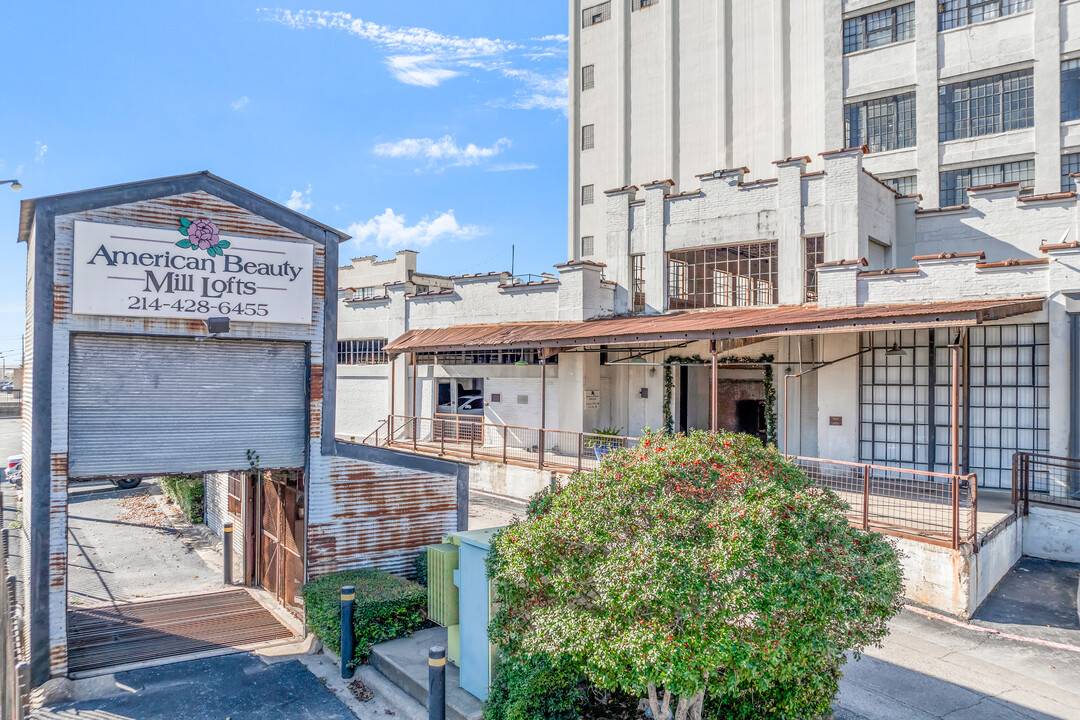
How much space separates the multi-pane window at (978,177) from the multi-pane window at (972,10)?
4.22 metres

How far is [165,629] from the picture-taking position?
1056cm

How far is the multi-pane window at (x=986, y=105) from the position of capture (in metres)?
20.0

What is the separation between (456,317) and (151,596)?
43.8ft

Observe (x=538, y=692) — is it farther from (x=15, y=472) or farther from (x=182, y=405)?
(x=15, y=472)

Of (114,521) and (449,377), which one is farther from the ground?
(449,377)

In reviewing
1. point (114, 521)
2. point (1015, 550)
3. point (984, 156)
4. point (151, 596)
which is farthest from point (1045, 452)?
point (114, 521)

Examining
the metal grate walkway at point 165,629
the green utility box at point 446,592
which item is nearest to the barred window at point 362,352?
the metal grate walkway at point 165,629

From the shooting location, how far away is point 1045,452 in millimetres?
14430

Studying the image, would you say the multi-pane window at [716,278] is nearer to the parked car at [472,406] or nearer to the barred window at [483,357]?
the barred window at [483,357]

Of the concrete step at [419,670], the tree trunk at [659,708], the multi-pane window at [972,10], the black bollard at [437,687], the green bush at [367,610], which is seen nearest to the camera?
the tree trunk at [659,708]

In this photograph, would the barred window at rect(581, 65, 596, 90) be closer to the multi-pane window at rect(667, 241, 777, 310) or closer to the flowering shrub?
the multi-pane window at rect(667, 241, 777, 310)

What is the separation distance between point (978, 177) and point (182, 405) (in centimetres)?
2205

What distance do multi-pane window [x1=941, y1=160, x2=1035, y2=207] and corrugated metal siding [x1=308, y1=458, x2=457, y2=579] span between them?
1795 centimetres

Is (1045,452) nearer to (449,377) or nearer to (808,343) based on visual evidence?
(808,343)
